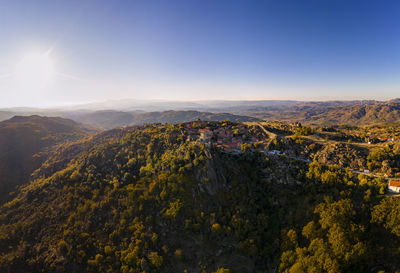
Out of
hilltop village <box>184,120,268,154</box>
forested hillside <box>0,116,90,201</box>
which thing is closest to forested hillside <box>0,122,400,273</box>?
hilltop village <box>184,120,268,154</box>

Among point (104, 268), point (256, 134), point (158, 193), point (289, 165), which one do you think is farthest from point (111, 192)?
point (256, 134)

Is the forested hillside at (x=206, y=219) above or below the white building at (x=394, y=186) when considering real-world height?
below

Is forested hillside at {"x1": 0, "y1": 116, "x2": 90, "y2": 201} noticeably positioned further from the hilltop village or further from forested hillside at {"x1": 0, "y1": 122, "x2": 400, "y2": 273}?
the hilltop village

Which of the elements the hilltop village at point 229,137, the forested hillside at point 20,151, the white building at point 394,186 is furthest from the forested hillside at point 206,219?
the forested hillside at point 20,151

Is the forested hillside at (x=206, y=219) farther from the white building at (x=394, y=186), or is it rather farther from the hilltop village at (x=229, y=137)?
A: the hilltop village at (x=229, y=137)

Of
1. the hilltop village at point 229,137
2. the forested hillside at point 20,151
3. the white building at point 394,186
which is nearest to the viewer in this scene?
the white building at point 394,186

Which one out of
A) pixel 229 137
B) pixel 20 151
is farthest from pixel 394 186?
pixel 20 151

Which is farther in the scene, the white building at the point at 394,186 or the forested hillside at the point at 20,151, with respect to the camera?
the forested hillside at the point at 20,151

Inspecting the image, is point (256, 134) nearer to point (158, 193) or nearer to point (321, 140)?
point (321, 140)

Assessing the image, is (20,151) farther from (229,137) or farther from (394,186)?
(394,186)
